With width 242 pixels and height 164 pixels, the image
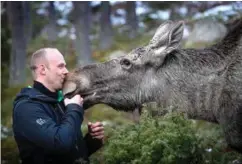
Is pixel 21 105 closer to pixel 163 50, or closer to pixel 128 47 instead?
pixel 163 50

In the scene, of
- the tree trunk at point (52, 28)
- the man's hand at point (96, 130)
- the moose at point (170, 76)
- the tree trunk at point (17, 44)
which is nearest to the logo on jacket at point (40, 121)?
the moose at point (170, 76)

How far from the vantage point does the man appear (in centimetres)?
592

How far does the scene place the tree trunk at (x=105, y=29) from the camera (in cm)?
1823

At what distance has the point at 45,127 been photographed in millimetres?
5934

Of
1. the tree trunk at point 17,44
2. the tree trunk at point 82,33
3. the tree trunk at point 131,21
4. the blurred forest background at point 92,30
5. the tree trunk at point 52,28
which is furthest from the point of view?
the tree trunk at point 52,28

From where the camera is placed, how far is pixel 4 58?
1789 centimetres

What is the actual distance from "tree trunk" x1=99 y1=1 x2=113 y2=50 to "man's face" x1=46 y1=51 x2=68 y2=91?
454 inches

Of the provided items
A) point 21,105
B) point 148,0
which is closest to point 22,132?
point 21,105

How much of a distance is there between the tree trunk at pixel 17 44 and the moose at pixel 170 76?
32.5 ft

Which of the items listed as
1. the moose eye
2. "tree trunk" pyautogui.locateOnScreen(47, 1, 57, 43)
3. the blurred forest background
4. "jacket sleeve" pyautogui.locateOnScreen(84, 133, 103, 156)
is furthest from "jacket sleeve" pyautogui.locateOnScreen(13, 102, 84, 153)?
"tree trunk" pyautogui.locateOnScreen(47, 1, 57, 43)

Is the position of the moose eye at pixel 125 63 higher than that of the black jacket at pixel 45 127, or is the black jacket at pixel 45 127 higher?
the moose eye at pixel 125 63

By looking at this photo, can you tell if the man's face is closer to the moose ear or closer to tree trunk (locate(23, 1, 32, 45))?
the moose ear

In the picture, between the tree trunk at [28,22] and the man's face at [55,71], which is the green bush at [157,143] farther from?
the tree trunk at [28,22]

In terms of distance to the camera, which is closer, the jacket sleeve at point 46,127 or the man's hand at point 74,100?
the jacket sleeve at point 46,127
